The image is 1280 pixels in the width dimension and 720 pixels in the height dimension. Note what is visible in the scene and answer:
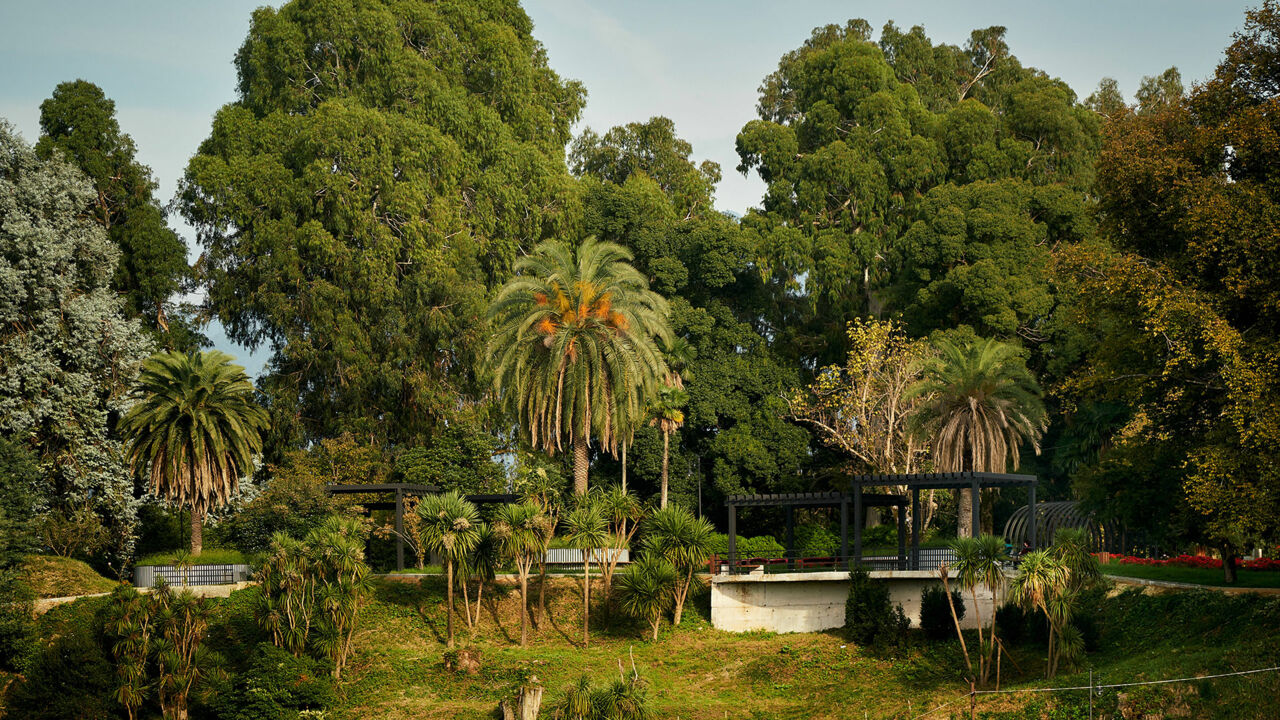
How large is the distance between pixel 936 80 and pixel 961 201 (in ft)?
67.7

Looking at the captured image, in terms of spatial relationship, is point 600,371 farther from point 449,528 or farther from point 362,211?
point 362,211

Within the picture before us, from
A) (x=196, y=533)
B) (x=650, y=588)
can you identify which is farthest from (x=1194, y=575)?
(x=196, y=533)

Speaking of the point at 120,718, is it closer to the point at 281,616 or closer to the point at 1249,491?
the point at 281,616

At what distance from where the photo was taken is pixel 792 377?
63.5m

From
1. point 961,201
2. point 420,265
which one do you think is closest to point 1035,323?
point 961,201

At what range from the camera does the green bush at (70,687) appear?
1494 inches

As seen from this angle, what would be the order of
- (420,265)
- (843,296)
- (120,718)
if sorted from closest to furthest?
(120,718), (420,265), (843,296)

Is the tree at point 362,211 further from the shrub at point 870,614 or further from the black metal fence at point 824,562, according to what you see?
the shrub at point 870,614

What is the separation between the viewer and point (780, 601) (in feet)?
143

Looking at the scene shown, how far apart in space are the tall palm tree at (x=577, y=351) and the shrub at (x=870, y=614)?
12511mm

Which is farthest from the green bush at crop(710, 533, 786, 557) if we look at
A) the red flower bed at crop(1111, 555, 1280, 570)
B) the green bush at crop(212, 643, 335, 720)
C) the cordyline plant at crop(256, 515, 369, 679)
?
the green bush at crop(212, 643, 335, 720)

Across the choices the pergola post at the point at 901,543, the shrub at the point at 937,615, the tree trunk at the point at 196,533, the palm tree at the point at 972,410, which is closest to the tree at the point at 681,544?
the pergola post at the point at 901,543

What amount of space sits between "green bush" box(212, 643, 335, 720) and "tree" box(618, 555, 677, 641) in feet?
32.7

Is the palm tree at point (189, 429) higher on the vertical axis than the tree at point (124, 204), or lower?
lower
